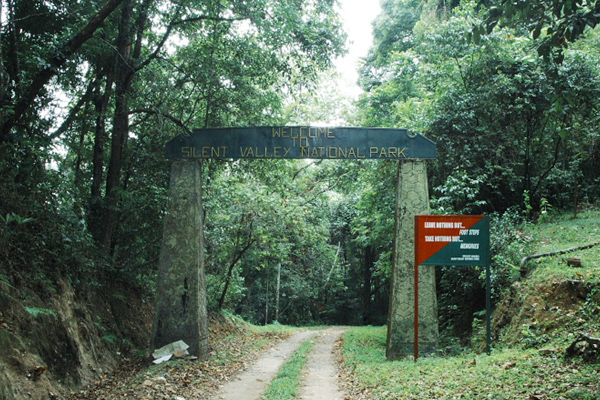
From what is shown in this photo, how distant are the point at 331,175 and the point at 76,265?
1684cm

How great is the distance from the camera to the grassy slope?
18.5 ft

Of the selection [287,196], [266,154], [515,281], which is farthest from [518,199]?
[266,154]

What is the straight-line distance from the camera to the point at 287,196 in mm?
17281

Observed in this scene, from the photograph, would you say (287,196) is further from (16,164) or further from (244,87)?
(16,164)

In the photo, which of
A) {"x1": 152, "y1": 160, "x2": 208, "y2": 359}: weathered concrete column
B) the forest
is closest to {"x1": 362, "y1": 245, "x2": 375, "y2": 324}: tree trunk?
the forest

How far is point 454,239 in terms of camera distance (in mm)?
8594

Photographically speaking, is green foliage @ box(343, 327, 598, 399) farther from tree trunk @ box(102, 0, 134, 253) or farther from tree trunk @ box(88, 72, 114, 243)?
tree trunk @ box(88, 72, 114, 243)

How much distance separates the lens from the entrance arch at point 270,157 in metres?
10.2

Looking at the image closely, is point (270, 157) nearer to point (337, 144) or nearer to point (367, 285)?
point (337, 144)

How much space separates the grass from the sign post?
308 cm

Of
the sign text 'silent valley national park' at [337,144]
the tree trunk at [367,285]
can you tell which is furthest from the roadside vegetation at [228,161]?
the tree trunk at [367,285]

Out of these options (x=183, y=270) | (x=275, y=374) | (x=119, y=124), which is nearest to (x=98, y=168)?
(x=119, y=124)

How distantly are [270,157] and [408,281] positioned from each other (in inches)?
154

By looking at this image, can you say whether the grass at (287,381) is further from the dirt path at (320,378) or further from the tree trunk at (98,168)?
the tree trunk at (98,168)
